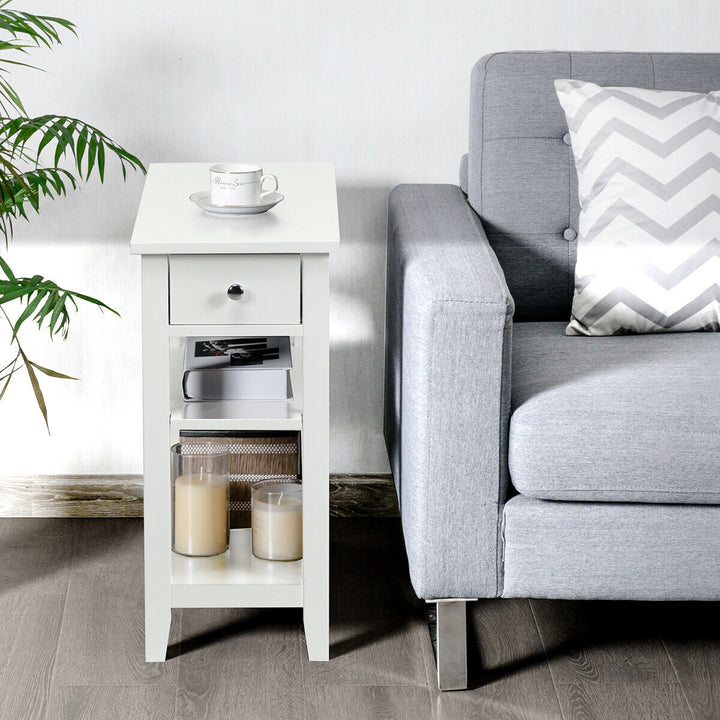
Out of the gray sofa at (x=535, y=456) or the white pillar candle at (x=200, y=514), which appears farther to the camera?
the white pillar candle at (x=200, y=514)

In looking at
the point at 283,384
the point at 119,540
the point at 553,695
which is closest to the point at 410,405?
the point at 283,384

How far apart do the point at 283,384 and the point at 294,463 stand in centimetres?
26

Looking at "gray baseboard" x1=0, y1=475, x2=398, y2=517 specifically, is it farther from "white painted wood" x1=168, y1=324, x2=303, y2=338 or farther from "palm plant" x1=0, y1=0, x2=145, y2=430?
"white painted wood" x1=168, y1=324, x2=303, y2=338

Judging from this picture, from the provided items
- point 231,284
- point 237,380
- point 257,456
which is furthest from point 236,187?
point 257,456

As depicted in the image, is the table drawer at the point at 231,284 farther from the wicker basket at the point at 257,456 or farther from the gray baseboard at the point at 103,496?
the gray baseboard at the point at 103,496

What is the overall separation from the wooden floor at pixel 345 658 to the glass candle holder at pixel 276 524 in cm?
14

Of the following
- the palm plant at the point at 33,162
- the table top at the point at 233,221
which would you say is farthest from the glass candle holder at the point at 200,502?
the table top at the point at 233,221

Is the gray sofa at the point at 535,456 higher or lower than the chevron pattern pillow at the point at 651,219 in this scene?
lower

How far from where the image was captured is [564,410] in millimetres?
1443

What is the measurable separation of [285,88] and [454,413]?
2.86 ft

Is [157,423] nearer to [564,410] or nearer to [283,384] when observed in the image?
[283,384]

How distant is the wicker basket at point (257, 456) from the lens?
71.4 inches

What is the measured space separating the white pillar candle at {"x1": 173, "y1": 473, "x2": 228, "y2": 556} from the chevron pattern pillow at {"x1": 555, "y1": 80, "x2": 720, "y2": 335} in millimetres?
653

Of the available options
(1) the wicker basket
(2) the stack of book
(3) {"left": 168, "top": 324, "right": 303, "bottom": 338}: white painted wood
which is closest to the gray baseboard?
(1) the wicker basket
